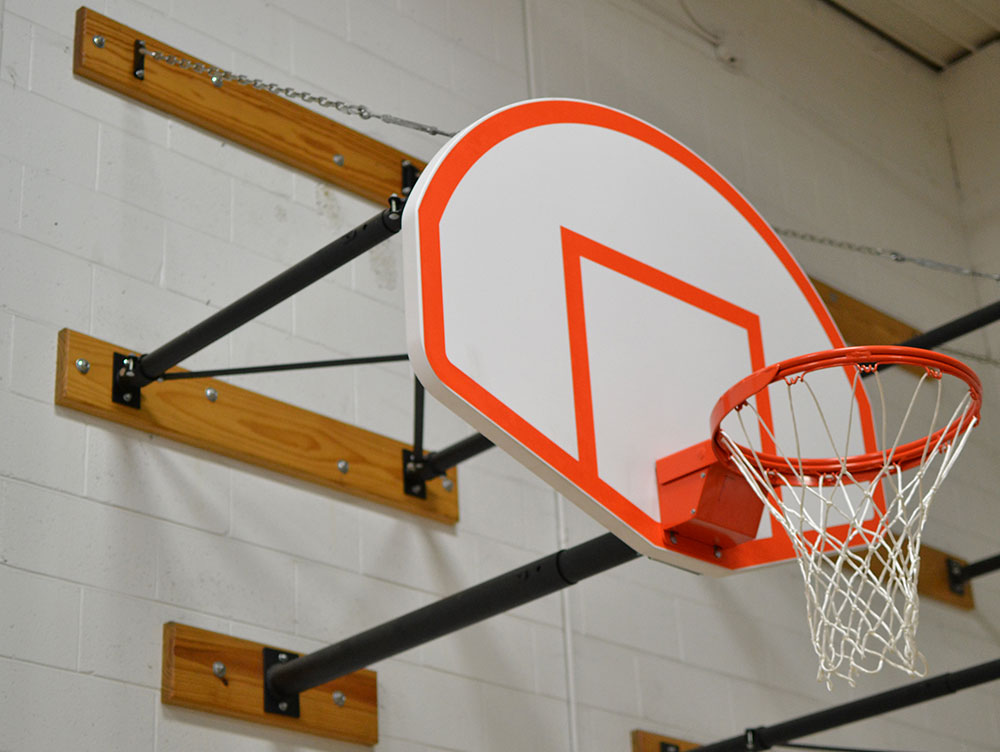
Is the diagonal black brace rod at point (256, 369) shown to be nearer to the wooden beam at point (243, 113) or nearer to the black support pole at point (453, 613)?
the black support pole at point (453, 613)

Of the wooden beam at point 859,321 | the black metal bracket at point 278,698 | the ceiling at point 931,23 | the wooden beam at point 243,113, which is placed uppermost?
the ceiling at point 931,23

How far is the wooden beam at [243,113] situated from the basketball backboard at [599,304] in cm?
102

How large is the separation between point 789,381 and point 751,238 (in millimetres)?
705

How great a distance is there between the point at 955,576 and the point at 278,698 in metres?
2.78

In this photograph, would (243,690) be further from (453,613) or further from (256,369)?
(256,369)

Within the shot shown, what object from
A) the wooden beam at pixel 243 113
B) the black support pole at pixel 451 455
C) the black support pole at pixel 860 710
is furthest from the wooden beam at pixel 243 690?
the wooden beam at pixel 243 113

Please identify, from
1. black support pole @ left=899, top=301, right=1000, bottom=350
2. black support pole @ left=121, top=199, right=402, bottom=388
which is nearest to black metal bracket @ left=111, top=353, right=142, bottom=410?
black support pole @ left=121, top=199, right=402, bottom=388

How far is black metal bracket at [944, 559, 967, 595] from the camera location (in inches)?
191

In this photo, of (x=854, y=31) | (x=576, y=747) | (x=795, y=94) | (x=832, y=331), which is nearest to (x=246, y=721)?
(x=576, y=747)

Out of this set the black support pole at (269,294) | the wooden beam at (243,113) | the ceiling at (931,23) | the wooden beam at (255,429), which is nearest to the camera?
the black support pole at (269,294)

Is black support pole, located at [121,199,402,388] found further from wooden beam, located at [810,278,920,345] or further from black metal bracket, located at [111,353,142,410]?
wooden beam, located at [810,278,920,345]

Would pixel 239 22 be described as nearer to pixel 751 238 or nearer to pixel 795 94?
pixel 751 238

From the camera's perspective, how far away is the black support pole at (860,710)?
3402 millimetres

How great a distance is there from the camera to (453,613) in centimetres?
Answer: 281
